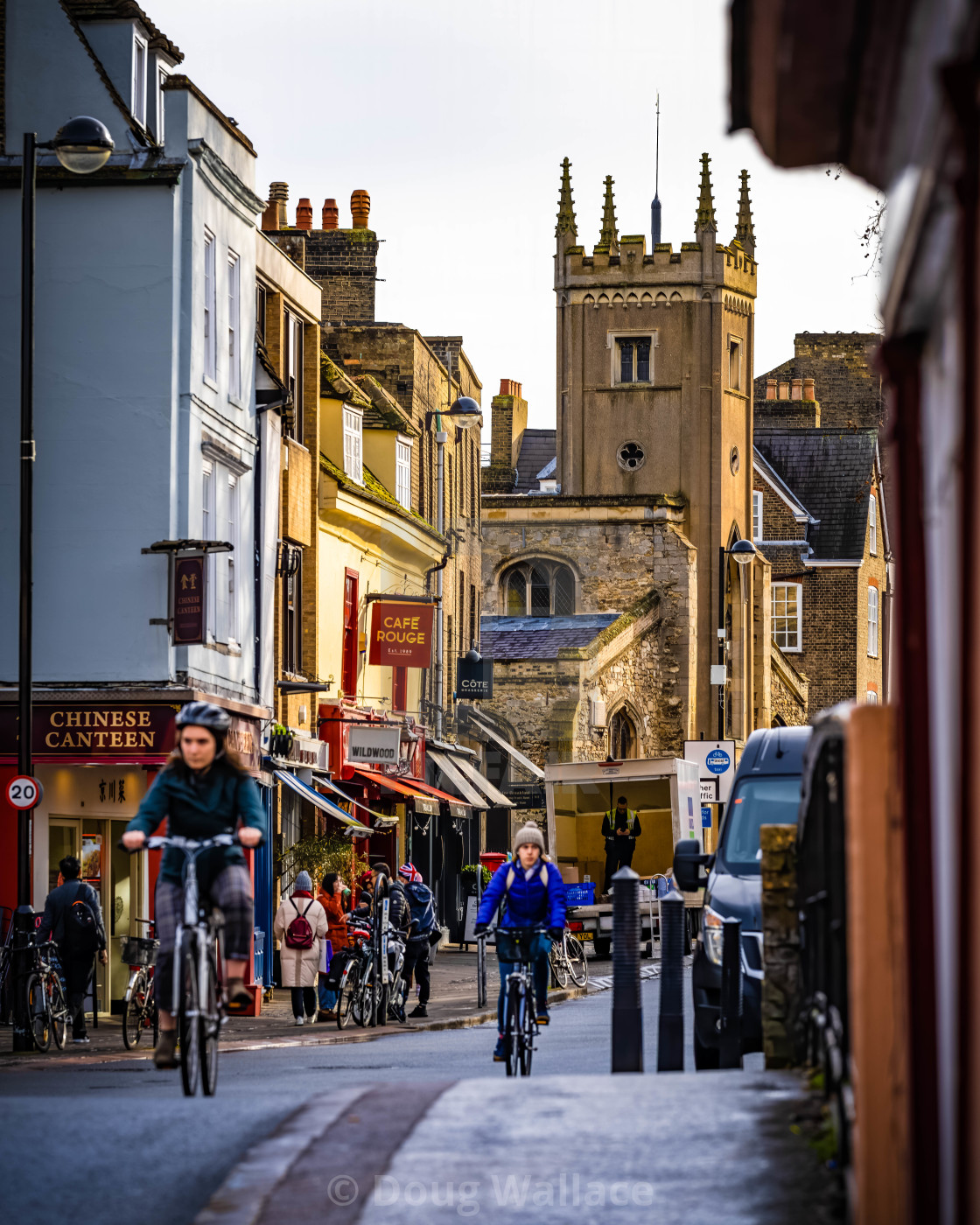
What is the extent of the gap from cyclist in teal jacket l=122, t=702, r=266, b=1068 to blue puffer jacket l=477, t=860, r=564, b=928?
177 inches

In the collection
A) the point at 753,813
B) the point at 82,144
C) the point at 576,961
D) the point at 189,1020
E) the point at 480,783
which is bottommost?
the point at 576,961

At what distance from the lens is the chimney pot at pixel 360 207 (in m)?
46.5

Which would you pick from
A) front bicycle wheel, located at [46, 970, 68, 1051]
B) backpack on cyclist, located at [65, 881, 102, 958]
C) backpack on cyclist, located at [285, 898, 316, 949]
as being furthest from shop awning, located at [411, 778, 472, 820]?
front bicycle wheel, located at [46, 970, 68, 1051]

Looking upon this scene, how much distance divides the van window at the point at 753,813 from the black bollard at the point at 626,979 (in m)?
2.09

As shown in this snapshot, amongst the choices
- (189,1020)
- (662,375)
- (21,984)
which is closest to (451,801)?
(21,984)

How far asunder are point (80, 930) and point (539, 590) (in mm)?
46338

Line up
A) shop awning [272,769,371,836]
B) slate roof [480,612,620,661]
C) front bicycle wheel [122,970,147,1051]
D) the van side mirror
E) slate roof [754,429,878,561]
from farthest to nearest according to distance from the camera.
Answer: slate roof [754,429,878,561]
slate roof [480,612,620,661]
shop awning [272,769,371,836]
front bicycle wheel [122,970,147,1051]
the van side mirror

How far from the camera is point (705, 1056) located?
14516 mm

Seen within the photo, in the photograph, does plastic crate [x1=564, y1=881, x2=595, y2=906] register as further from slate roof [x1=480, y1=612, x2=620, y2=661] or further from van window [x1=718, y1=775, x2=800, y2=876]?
slate roof [x1=480, y1=612, x2=620, y2=661]

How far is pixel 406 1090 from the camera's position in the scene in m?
9.35

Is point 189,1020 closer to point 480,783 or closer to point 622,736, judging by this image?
point 480,783

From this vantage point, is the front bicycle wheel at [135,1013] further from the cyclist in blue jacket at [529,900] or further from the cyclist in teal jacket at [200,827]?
the cyclist in teal jacket at [200,827]

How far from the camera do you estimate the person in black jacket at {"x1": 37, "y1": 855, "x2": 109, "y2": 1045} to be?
20.5 m

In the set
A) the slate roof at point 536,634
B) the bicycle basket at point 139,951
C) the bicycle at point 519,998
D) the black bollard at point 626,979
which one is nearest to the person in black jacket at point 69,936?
the bicycle basket at point 139,951
